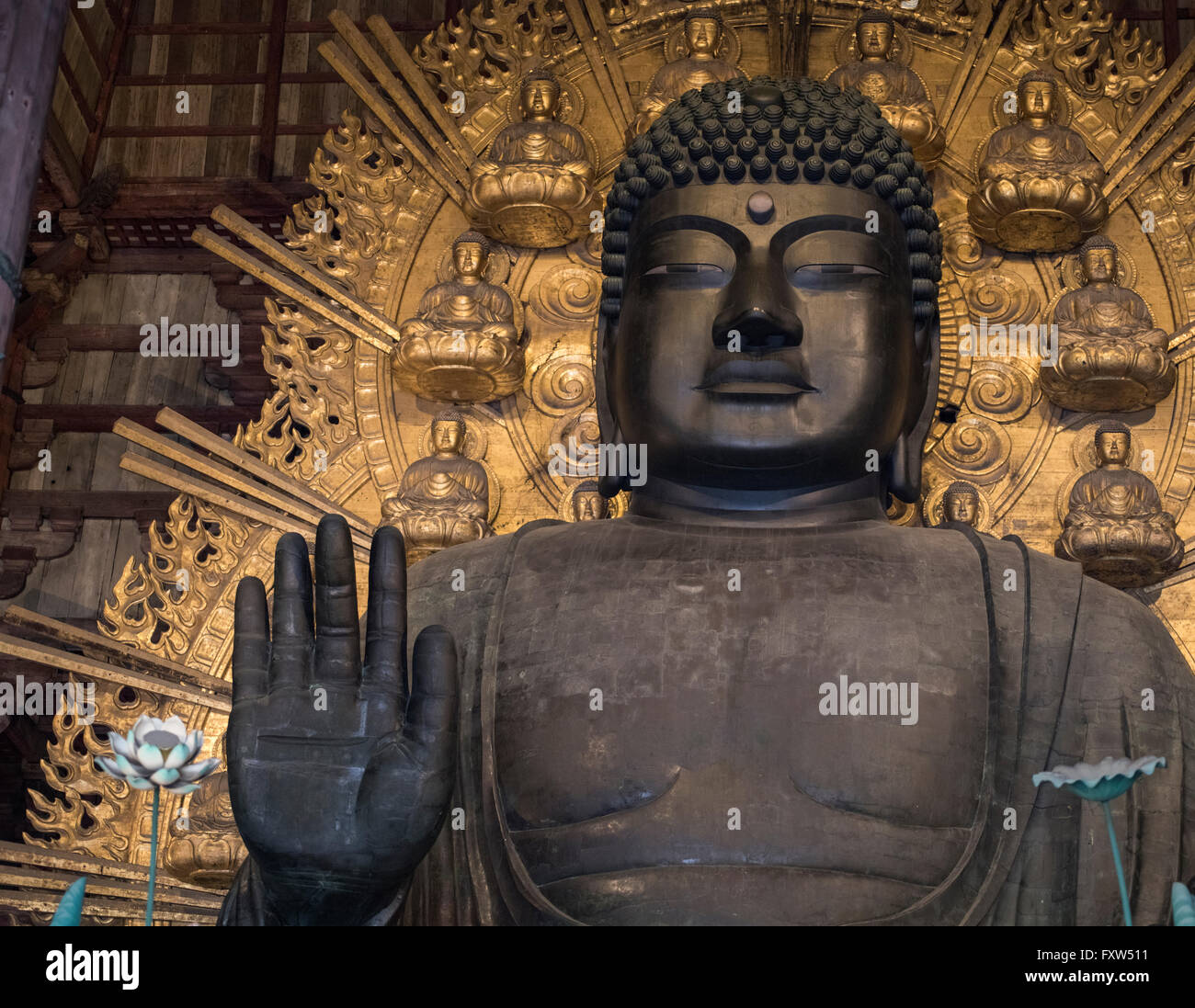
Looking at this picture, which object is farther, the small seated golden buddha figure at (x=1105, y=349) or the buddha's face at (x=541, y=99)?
the buddha's face at (x=541, y=99)

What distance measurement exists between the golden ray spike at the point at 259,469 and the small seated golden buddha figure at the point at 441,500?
0.10m

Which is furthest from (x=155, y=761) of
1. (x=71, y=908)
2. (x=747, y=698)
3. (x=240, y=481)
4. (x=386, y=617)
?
(x=240, y=481)

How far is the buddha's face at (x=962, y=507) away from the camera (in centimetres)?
419

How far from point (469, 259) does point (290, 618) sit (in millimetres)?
1746

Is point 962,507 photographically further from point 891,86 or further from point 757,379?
point 891,86

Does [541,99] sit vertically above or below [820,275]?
above

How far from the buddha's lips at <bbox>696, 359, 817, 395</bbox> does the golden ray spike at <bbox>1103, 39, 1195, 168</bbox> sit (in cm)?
130

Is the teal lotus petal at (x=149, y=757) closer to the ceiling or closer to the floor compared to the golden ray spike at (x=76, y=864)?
closer to the ceiling

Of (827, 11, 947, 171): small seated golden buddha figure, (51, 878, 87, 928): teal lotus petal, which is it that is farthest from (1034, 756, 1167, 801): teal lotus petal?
(827, 11, 947, 171): small seated golden buddha figure

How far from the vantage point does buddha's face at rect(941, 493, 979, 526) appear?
4188 mm

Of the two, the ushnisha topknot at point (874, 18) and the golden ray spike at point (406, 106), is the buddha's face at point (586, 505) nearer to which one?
the golden ray spike at point (406, 106)

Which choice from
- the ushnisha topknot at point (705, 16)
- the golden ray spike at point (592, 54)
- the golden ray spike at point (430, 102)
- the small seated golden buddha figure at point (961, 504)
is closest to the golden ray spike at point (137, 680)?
the golden ray spike at point (430, 102)

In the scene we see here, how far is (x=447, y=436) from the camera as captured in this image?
4.31m

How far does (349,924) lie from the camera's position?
2.89 m
